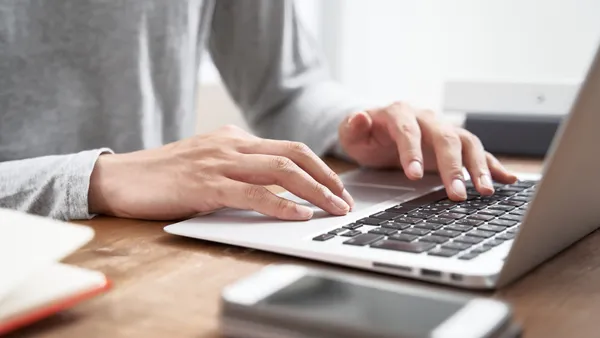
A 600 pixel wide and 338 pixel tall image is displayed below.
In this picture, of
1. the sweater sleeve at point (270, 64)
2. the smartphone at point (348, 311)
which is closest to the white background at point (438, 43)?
the sweater sleeve at point (270, 64)

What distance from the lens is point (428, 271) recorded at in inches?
21.2

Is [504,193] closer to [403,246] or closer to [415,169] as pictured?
[415,169]

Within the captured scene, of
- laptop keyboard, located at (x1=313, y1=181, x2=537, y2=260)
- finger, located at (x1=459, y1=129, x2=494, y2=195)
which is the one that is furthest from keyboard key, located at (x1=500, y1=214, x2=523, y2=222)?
finger, located at (x1=459, y1=129, x2=494, y2=195)

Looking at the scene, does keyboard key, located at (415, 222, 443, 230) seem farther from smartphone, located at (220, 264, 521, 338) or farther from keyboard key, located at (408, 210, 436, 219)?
smartphone, located at (220, 264, 521, 338)

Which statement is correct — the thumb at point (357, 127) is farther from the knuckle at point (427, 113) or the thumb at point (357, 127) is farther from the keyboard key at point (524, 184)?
the keyboard key at point (524, 184)

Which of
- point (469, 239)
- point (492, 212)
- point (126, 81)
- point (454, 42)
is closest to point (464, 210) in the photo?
point (492, 212)

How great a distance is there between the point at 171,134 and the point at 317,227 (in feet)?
2.14

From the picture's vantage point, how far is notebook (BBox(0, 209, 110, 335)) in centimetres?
45

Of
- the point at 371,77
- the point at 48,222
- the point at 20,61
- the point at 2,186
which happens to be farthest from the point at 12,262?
the point at 371,77

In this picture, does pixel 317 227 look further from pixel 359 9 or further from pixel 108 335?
pixel 359 9

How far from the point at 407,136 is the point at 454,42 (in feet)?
3.13

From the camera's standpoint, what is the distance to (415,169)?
85 cm

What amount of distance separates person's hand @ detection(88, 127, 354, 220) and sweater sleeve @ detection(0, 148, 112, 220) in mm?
15

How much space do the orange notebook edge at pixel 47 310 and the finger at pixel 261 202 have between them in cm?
24
